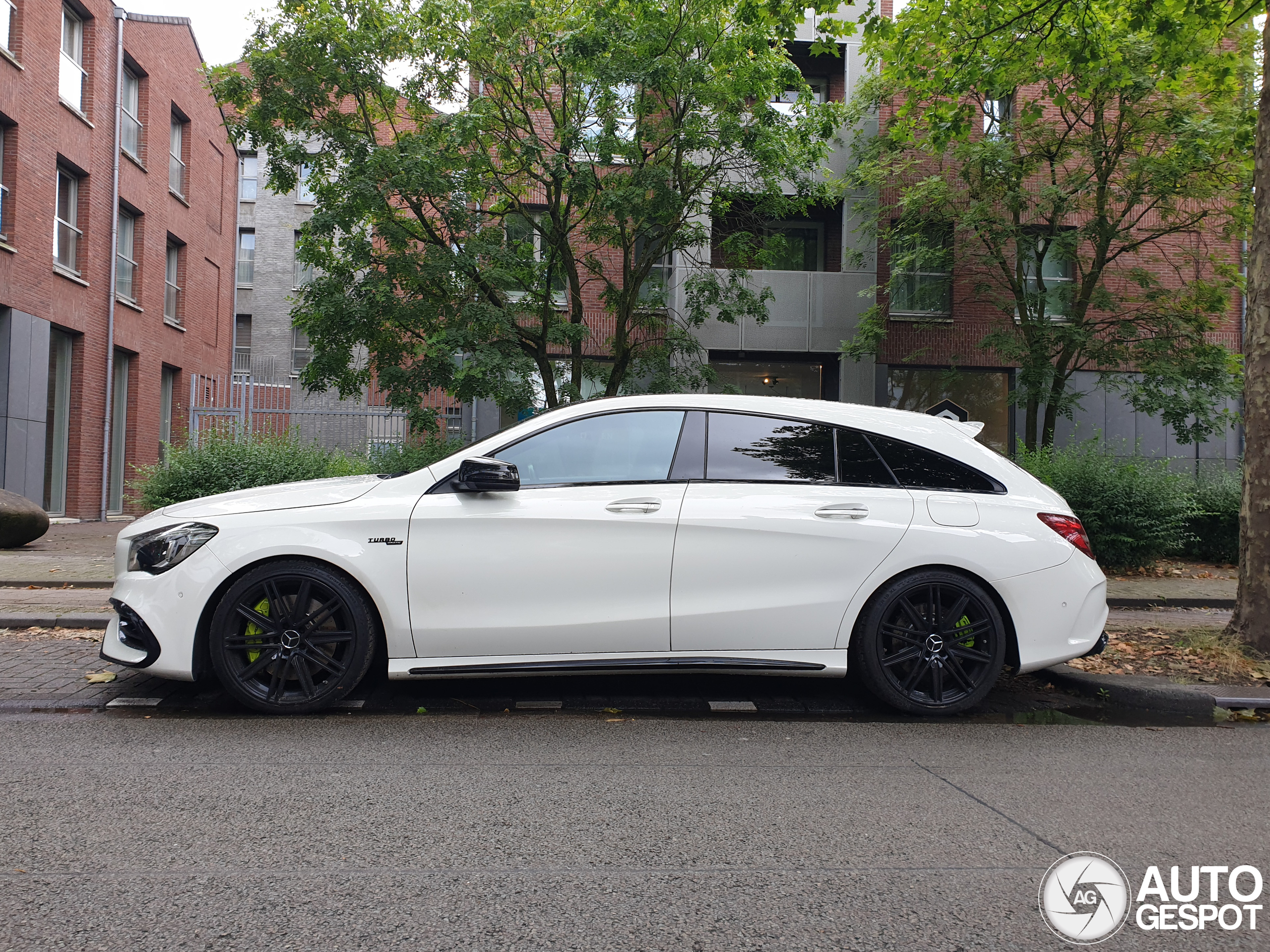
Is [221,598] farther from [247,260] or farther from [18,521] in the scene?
[247,260]

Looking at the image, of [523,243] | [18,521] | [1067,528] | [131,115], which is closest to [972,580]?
[1067,528]

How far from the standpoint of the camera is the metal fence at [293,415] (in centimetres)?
1677

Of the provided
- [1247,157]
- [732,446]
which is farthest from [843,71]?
[732,446]

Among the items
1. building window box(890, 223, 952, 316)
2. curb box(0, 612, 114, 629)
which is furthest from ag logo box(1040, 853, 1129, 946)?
building window box(890, 223, 952, 316)

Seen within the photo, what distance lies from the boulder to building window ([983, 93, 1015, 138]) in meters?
15.9

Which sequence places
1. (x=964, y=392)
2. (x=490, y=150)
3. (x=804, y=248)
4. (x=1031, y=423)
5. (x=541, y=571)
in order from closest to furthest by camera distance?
1. (x=541, y=571)
2. (x=490, y=150)
3. (x=1031, y=423)
4. (x=964, y=392)
5. (x=804, y=248)

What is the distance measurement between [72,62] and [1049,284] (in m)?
19.9

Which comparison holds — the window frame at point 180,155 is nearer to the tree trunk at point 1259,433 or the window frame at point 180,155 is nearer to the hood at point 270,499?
the hood at point 270,499

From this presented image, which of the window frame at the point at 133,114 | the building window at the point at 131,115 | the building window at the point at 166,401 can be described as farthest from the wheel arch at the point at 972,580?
the building window at the point at 166,401

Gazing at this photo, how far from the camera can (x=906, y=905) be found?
2770mm

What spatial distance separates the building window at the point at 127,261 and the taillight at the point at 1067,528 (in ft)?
70.8

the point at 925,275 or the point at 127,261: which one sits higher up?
the point at 127,261

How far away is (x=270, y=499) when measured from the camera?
4953mm

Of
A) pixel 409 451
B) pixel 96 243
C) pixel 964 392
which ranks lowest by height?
pixel 409 451
